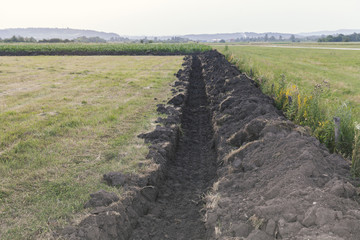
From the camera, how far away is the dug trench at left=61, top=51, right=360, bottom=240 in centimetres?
297

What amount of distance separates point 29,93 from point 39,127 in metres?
5.43

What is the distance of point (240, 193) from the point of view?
13.2 feet

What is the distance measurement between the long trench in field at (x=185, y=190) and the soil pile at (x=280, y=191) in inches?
15.5

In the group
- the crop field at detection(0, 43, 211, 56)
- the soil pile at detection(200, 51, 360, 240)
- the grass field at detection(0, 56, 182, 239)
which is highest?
the crop field at detection(0, 43, 211, 56)

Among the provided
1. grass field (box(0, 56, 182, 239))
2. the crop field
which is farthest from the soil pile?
the crop field

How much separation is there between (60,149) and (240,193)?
12.5ft

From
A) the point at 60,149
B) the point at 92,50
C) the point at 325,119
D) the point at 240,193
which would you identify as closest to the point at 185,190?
the point at 240,193

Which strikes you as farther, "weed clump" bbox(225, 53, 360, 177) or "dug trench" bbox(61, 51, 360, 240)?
"weed clump" bbox(225, 53, 360, 177)

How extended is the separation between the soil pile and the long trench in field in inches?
15.5

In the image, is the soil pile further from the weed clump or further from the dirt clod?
the dirt clod

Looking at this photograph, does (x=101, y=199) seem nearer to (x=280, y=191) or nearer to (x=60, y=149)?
(x=280, y=191)

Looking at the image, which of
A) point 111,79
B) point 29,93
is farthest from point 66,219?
point 111,79

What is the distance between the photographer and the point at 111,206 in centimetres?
388

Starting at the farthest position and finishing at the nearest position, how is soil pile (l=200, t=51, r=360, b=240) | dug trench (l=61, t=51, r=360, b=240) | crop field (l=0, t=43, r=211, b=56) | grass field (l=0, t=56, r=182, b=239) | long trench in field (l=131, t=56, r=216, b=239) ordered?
crop field (l=0, t=43, r=211, b=56) → long trench in field (l=131, t=56, r=216, b=239) → grass field (l=0, t=56, r=182, b=239) → dug trench (l=61, t=51, r=360, b=240) → soil pile (l=200, t=51, r=360, b=240)
